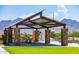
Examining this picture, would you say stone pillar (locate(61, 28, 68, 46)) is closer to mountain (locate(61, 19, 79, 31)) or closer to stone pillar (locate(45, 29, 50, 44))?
mountain (locate(61, 19, 79, 31))

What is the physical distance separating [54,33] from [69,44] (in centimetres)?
63

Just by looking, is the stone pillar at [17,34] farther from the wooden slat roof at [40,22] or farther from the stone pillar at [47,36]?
the stone pillar at [47,36]

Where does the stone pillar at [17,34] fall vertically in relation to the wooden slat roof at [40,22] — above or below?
below

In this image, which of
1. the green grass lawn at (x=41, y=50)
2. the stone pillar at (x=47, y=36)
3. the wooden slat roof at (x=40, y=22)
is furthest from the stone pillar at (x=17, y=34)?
the stone pillar at (x=47, y=36)

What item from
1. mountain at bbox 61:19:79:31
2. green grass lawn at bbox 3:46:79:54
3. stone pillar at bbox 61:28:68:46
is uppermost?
mountain at bbox 61:19:79:31

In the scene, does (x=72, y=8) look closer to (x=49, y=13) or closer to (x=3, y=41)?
(x=49, y=13)

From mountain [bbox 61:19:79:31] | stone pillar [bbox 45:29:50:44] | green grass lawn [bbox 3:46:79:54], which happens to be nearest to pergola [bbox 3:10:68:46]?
stone pillar [bbox 45:29:50:44]

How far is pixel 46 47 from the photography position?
14.8 metres

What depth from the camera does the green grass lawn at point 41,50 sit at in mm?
13883

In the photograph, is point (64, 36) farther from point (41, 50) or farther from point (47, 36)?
point (41, 50)

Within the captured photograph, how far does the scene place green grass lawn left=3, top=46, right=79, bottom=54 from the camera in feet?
45.5

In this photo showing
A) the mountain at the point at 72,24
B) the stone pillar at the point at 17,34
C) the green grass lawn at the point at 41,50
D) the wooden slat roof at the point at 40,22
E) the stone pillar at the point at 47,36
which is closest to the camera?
the green grass lawn at the point at 41,50

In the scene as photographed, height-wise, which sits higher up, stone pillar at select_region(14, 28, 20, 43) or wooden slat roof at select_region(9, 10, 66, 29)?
wooden slat roof at select_region(9, 10, 66, 29)
